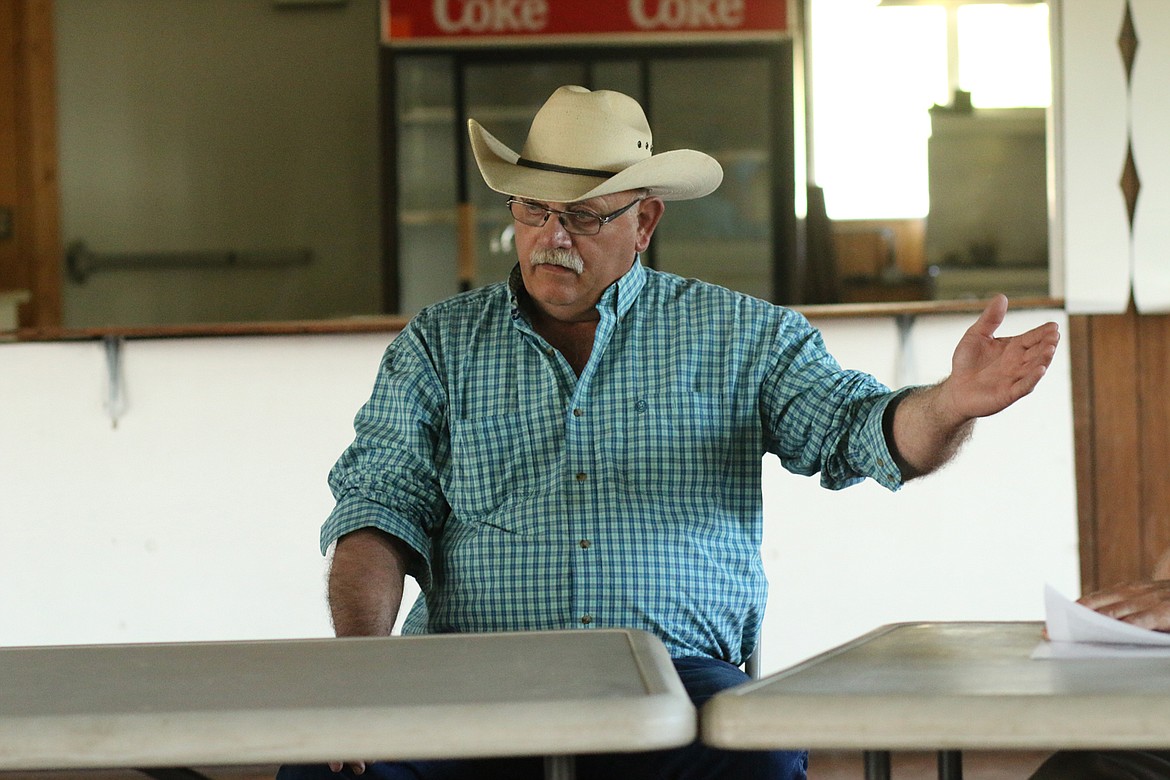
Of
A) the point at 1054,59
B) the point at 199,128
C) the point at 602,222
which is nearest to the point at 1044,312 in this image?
the point at 1054,59

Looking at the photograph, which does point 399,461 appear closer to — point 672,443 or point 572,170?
point 672,443

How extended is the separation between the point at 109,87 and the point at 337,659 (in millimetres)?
5490

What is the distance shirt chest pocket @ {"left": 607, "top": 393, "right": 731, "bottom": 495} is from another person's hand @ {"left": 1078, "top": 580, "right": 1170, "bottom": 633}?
0.63 meters

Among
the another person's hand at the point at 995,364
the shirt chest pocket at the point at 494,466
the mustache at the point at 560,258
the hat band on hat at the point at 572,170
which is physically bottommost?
the shirt chest pocket at the point at 494,466

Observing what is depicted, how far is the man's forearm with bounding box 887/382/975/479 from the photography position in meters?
1.60

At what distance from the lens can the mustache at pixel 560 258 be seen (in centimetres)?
189

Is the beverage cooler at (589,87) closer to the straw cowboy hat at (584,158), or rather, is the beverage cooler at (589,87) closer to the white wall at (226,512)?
the white wall at (226,512)

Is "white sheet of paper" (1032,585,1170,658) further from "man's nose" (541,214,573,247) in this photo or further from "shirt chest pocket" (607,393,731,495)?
"man's nose" (541,214,573,247)

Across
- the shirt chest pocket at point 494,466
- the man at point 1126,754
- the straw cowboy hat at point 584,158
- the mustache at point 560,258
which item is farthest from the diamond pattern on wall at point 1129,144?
the man at point 1126,754

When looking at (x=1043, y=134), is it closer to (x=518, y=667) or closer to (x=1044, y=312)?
(x=1044, y=312)

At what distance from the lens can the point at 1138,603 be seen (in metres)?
1.25

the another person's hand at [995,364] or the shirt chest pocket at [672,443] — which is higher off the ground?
the another person's hand at [995,364]

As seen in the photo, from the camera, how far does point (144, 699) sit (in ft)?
3.33

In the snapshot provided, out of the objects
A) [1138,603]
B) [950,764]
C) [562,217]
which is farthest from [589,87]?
[950,764]
